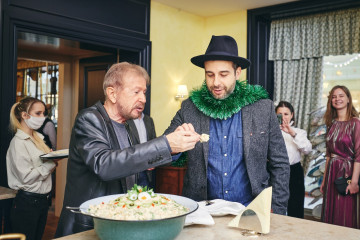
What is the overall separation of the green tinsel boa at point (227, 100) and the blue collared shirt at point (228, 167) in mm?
76

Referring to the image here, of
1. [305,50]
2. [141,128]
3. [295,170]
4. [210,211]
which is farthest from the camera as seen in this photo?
[305,50]

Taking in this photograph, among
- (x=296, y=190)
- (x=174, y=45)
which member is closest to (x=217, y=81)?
(x=296, y=190)

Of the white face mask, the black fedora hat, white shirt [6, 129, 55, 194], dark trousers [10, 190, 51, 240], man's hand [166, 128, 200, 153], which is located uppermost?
the black fedora hat

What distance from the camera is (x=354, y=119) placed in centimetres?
412

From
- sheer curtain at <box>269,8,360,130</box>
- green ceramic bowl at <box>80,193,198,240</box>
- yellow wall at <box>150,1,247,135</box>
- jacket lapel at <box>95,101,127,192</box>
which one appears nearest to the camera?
green ceramic bowl at <box>80,193,198,240</box>

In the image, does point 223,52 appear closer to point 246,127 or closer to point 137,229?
point 246,127

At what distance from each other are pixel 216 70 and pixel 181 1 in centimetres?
349

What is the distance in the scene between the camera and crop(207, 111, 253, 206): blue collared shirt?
2.01m

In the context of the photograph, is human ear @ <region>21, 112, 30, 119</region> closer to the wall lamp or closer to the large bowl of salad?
the large bowl of salad

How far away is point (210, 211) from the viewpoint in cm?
159

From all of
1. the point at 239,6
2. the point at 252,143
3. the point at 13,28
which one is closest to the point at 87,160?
the point at 252,143

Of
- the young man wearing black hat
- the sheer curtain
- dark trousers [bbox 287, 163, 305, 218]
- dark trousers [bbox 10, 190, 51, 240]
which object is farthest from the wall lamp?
the young man wearing black hat

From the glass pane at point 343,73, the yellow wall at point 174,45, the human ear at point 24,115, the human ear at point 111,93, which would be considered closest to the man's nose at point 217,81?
the human ear at point 111,93

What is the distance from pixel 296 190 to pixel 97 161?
341 centimetres
